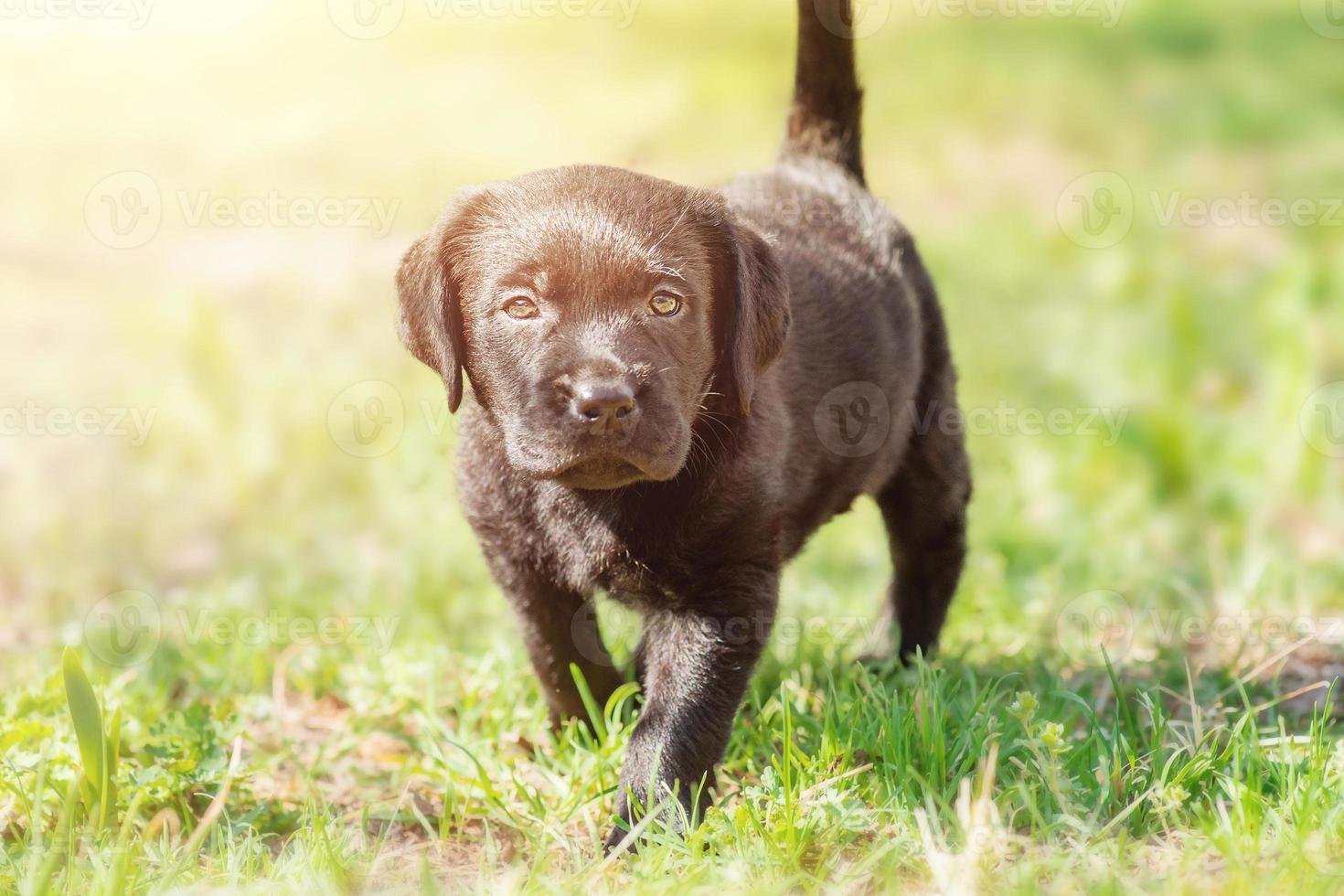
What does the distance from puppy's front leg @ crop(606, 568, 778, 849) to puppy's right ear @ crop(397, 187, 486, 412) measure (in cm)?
72

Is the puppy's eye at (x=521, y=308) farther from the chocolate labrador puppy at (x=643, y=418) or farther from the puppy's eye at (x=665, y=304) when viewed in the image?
the puppy's eye at (x=665, y=304)

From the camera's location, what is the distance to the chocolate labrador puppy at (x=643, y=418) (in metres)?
2.44

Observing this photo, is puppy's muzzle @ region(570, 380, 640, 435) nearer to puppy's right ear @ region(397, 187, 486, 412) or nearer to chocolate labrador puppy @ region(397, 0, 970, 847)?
chocolate labrador puppy @ region(397, 0, 970, 847)

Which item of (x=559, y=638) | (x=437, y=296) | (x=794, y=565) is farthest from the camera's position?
(x=794, y=565)

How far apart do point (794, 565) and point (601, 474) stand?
102 inches

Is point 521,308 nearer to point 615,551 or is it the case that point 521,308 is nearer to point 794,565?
point 615,551

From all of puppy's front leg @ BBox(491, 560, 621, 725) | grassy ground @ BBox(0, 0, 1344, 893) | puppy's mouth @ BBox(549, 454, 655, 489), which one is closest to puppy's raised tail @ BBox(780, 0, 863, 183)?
grassy ground @ BBox(0, 0, 1344, 893)

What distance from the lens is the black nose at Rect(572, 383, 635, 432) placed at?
2260 millimetres

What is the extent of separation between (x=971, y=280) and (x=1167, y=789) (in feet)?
17.3

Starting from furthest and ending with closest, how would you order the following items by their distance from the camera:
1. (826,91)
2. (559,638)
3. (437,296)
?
(826,91), (559,638), (437,296)

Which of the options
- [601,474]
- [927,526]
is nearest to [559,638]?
[601,474]

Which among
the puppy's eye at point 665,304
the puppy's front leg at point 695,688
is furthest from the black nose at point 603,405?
the puppy's front leg at point 695,688

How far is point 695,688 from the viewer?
262 centimetres

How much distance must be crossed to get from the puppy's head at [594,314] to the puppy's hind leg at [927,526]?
4.00ft
